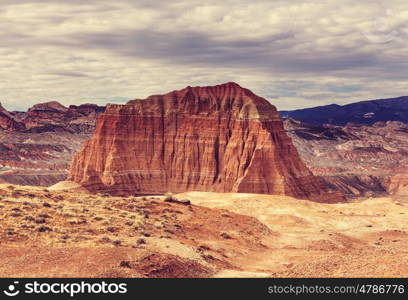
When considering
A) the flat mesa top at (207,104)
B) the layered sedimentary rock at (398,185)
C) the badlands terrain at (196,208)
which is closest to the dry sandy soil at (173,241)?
the badlands terrain at (196,208)

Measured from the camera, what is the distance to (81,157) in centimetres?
10525

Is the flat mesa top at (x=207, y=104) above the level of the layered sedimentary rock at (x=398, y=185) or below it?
above

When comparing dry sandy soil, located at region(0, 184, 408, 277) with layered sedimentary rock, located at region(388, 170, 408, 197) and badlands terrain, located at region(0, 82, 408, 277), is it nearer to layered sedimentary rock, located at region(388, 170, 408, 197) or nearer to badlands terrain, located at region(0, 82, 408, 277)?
badlands terrain, located at region(0, 82, 408, 277)

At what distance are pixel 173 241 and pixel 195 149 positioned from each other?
76855 mm

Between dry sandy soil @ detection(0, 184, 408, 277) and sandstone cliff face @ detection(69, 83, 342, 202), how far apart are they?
145 feet

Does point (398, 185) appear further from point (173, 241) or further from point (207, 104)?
point (173, 241)

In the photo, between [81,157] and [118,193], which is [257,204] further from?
[81,157]

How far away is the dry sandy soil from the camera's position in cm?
2036

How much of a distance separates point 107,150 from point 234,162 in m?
24.7

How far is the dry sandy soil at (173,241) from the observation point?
2036 cm

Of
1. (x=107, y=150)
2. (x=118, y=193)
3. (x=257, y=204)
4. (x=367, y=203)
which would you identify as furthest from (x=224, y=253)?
(x=107, y=150)

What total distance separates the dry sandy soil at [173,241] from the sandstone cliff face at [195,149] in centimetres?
4424

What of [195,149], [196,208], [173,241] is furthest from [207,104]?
[173,241]

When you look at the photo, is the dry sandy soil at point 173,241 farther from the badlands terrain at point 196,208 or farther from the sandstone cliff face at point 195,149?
the sandstone cliff face at point 195,149
